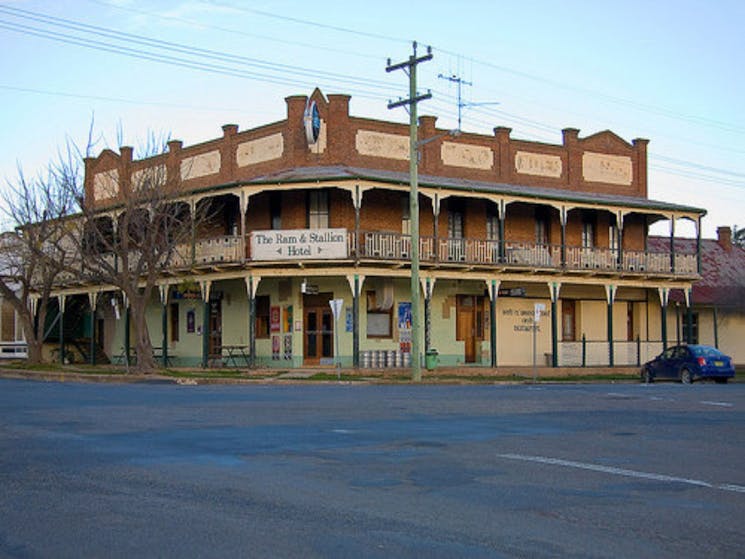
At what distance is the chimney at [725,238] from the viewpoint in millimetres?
53281

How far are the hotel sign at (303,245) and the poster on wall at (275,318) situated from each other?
3.24 meters

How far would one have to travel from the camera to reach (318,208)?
1464 inches

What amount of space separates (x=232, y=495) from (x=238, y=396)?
45.5 ft

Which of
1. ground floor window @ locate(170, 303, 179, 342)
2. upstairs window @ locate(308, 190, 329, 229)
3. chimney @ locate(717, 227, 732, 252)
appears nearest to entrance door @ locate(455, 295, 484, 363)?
upstairs window @ locate(308, 190, 329, 229)

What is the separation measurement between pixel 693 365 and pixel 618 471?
23842 mm

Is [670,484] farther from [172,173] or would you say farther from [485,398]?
[172,173]

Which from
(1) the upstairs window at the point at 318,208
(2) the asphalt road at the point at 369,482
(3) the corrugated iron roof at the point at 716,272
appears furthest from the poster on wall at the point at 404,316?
(2) the asphalt road at the point at 369,482

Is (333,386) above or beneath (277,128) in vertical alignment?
beneath

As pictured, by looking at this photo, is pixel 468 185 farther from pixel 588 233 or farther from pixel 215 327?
pixel 215 327

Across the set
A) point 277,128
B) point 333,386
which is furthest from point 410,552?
point 277,128

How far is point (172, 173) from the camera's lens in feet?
132

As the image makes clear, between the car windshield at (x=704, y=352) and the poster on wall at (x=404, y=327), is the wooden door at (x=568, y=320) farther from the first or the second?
the car windshield at (x=704, y=352)

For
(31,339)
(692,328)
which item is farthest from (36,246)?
(692,328)

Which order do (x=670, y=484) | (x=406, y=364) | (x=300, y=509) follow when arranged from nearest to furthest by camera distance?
(x=300, y=509) < (x=670, y=484) < (x=406, y=364)
